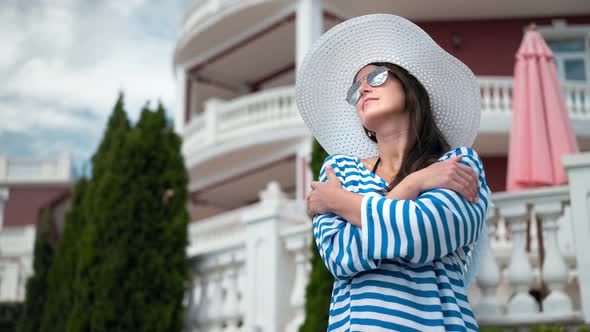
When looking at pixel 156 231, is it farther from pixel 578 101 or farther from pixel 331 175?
pixel 578 101

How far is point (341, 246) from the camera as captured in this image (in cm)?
181

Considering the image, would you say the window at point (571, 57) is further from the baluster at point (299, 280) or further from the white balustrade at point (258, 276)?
the baluster at point (299, 280)

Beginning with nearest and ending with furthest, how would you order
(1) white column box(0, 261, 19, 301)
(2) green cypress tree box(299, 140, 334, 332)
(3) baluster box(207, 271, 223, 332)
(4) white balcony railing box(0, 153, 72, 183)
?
(2) green cypress tree box(299, 140, 334, 332) < (3) baluster box(207, 271, 223, 332) < (1) white column box(0, 261, 19, 301) < (4) white balcony railing box(0, 153, 72, 183)

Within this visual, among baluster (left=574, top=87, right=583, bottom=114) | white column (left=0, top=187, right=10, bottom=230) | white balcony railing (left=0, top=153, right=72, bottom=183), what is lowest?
baluster (left=574, top=87, right=583, bottom=114)

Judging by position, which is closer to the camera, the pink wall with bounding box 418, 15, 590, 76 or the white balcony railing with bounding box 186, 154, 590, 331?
the white balcony railing with bounding box 186, 154, 590, 331

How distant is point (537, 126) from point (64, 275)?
476 centimetres

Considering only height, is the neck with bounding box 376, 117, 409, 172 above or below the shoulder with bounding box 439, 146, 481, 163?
above

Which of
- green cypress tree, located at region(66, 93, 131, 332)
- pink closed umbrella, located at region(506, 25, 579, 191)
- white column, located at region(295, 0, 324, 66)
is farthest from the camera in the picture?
white column, located at region(295, 0, 324, 66)

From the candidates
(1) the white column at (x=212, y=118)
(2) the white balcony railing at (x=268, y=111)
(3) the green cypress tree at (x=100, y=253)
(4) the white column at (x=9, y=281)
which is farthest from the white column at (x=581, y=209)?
(4) the white column at (x=9, y=281)

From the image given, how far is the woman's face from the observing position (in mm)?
2002

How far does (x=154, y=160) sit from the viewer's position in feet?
17.9

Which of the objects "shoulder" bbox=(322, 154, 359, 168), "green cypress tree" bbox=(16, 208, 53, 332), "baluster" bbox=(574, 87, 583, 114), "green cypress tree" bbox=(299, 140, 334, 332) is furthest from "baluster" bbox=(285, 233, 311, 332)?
"baluster" bbox=(574, 87, 583, 114)

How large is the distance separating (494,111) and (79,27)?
467 inches

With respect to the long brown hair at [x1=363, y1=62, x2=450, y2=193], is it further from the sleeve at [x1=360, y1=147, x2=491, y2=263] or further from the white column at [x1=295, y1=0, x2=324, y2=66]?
the white column at [x1=295, y1=0, x2=324, y2=66]
